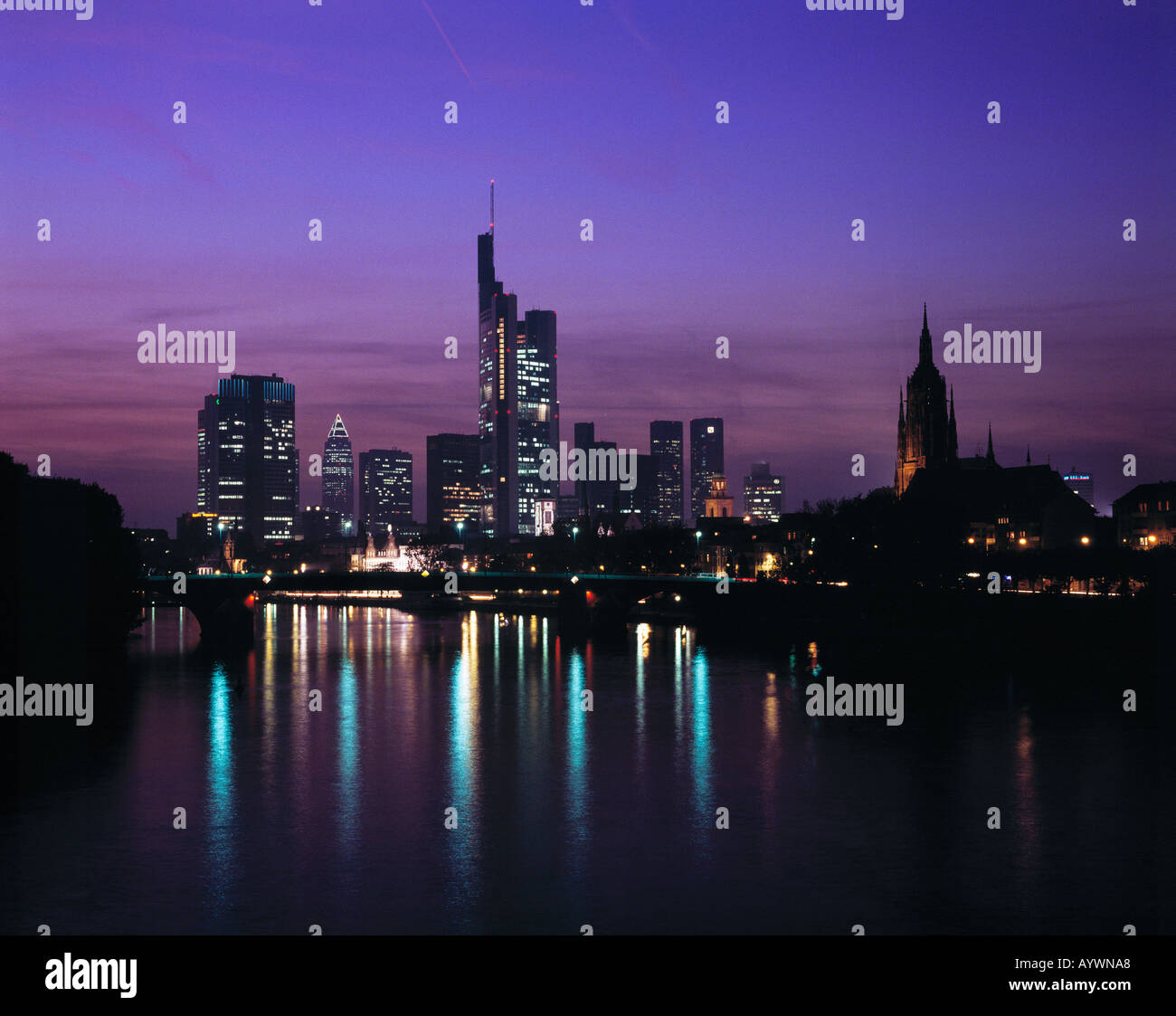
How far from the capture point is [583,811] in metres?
43.7

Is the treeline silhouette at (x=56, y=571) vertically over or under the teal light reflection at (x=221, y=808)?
over

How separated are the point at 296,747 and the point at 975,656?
53.8m

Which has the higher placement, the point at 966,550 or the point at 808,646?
the point at 966,550

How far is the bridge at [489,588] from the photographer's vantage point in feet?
381

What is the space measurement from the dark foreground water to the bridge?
3524cm

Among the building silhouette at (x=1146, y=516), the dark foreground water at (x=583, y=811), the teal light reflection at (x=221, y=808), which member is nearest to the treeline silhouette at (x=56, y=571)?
the dark foreground water at (x=583, y=811)

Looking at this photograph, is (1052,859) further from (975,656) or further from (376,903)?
(975,656)

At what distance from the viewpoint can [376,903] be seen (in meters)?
32.6

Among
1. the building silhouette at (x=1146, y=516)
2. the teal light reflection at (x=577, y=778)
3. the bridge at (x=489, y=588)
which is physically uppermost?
the building silhouette at (x=1146, y=516)

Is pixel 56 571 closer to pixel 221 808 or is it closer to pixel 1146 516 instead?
pixel 221 808

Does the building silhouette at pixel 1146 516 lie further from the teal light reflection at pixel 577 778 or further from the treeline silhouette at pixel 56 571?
the treeline silhouette at pixel 56 571

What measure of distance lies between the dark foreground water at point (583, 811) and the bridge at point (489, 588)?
35236mm
